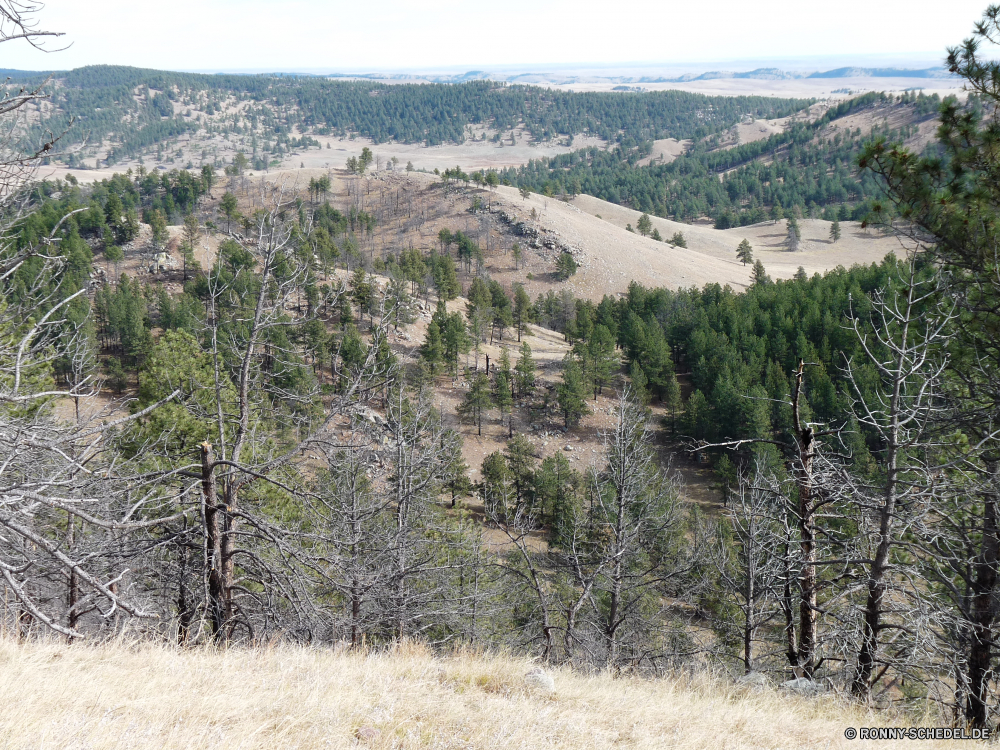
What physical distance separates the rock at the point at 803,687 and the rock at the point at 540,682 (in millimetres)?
2803

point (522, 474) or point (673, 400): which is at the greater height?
point (673, 400)

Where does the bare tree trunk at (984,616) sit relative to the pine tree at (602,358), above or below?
above

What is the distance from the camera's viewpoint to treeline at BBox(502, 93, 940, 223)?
148 m

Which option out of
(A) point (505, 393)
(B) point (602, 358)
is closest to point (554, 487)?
(A) point (505, 393)

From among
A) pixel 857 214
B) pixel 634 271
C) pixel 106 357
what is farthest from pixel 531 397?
pixel 857 214

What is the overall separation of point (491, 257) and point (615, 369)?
44.1m

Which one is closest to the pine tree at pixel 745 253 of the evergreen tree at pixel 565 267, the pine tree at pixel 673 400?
the evergreen tree at pixel 565 267

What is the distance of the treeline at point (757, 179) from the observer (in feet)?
485

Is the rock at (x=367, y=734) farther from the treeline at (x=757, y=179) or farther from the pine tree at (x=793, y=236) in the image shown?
the pine tree at (x=793, y=236)

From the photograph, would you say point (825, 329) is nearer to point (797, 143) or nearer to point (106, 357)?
point (106, 357)

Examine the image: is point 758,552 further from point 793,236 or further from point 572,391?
point 793,236

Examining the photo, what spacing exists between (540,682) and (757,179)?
17962cm

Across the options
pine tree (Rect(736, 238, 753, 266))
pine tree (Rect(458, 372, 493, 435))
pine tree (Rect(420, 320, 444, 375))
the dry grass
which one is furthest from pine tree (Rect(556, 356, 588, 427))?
pine tree (Rect(736, 238, 753, 266))

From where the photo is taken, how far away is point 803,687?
24.6 feet
